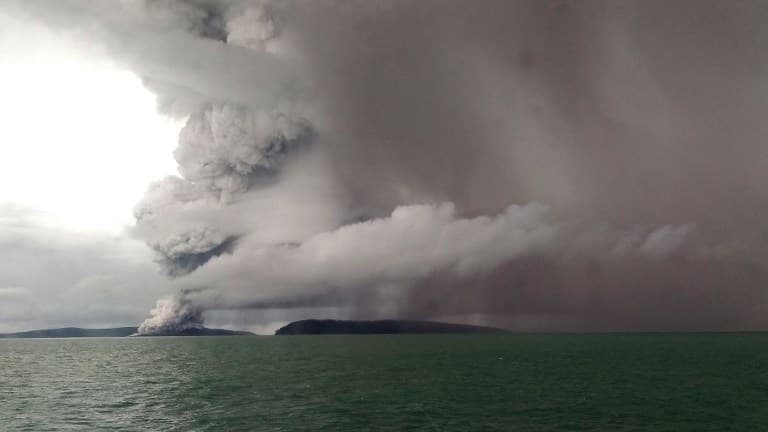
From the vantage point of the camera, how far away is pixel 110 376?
9750 cm

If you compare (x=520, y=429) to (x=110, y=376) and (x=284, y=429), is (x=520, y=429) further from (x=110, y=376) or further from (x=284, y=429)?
(x=110, y=376)

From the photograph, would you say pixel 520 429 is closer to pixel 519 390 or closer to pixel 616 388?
pixel 519 390

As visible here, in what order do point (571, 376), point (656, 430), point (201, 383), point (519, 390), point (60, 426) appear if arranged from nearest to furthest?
1. point (656, 430)
2. point (60, 426)
3. point (519, 390)
4. point (201, 383)
5. point (571, 376)

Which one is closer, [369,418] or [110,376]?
[369,418]

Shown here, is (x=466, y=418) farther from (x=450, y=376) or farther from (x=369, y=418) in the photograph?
(x=450, y=376)

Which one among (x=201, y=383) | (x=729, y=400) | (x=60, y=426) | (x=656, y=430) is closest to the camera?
(x=656, y=430)

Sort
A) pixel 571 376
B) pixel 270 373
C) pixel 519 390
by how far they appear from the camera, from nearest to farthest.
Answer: pixel 519 390, pixel 571 376, pixel 270 373

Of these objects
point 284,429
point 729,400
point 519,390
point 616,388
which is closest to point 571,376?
point 616,388

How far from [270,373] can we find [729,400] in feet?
225

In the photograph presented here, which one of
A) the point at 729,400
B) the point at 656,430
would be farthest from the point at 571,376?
the point at 656,430

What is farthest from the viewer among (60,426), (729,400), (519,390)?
(519,390)

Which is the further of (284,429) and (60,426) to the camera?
(60,426)

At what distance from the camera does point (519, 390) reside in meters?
69.9

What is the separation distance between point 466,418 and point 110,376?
7388 cm
